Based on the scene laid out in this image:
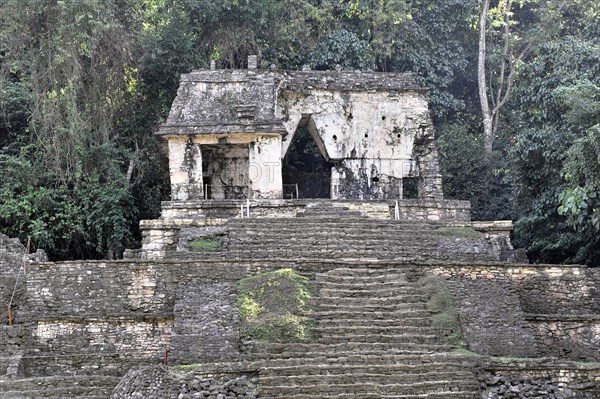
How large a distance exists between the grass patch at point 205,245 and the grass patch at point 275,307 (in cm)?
225

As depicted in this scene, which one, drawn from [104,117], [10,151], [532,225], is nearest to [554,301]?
[532,225]

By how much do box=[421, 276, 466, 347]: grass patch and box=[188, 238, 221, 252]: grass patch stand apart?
433 centimetres

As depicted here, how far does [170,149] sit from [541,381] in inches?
453

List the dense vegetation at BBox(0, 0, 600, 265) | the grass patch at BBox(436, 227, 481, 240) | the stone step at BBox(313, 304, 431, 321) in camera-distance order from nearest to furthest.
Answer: the stone step at BBox(313, 304, 431, 321) → the grass patch at BBox(436, 227, 481, 240) → the dense vegetation at BBox(0, 0, 600, 265)

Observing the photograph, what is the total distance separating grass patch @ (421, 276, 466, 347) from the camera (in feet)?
51.8

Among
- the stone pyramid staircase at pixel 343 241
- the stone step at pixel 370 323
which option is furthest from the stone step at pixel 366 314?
the stone pyramid staircase at pixel 343 241

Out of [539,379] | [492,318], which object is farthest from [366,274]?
[539,379]

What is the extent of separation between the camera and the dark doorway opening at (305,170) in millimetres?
28500

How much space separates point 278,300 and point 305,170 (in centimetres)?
1471

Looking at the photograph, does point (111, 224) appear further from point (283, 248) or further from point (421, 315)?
point (421, 315)

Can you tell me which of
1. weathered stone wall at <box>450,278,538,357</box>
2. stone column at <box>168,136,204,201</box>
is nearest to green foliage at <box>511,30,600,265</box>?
weathered stone wall at <box>450,278,538,357</box>

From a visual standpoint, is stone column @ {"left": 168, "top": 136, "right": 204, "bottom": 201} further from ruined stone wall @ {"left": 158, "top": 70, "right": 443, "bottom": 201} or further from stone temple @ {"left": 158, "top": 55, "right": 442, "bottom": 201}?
ruined stone wall @ {"left": 158, "top": 70, "right": 443, "bottom": 201}

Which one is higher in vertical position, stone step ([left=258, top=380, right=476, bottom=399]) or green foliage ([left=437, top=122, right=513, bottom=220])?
green foliage ([left=437, top=122, right=513, bottom=220])

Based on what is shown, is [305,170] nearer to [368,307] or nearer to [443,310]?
[368,307]
